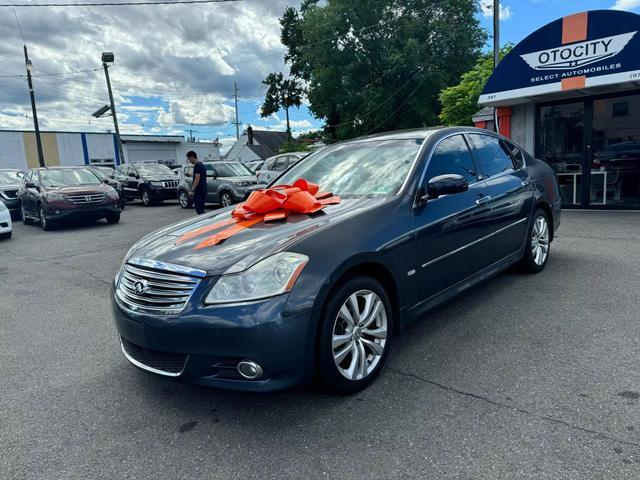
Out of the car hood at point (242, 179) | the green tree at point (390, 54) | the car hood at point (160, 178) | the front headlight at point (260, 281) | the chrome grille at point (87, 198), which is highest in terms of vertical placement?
the green tree at point (390, 54)

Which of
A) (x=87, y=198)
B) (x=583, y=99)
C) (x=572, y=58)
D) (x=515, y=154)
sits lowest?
(x=87, y=198)

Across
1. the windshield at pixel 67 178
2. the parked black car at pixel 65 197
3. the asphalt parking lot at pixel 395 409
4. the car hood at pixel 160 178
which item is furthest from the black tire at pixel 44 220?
the asphalt parking lot at pixel 395 409

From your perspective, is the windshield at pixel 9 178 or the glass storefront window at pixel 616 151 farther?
the windshield at pixel 9 178

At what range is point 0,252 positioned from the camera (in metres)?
9.16

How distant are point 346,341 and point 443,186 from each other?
4.52 feet

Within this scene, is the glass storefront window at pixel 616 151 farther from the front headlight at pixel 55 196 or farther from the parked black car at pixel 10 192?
the parked black car at pixel 10 192

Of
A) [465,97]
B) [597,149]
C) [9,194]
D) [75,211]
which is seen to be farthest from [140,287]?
[465,97]

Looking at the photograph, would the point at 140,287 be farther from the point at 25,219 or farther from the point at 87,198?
the point at 25,219

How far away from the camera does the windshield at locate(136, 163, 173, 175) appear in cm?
1866

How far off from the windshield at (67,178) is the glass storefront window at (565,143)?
1147 cm

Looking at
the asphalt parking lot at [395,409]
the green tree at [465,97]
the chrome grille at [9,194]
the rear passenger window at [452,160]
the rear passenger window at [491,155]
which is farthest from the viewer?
the green tree at [465,97]

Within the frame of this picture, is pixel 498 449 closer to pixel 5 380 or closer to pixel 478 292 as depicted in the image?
pixel 478 292

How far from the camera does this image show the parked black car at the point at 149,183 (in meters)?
17.8

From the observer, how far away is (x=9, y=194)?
47.2 feet
